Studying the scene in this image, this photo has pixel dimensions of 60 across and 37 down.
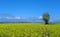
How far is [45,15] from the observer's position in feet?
359

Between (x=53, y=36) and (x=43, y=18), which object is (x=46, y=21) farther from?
(x=53, y=36)

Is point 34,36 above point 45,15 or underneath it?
underneath

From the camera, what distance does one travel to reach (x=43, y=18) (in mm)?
110000

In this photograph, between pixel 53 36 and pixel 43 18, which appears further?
pixel 43 18

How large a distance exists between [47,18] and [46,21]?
6.92 ft

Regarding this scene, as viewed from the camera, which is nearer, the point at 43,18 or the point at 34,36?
the point at 34,36

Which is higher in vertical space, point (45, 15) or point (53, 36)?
point (45, 15)

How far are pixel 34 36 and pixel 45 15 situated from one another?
99.0 metres

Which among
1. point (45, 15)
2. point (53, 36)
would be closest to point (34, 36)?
point (53, 36)

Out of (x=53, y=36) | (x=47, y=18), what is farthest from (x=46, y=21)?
(x=53, y=36)

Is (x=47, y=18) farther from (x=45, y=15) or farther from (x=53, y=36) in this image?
(x=53, y=36)

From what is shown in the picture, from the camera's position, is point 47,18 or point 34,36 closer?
point 34,36

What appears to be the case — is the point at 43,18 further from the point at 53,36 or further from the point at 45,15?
the point at 53,36

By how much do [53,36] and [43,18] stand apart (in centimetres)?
9886
